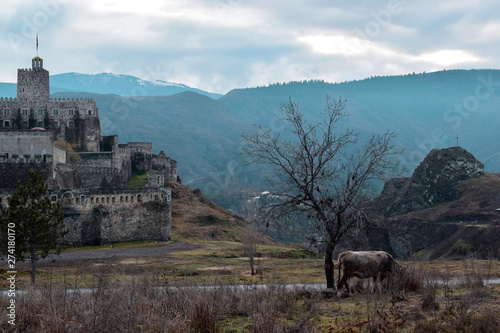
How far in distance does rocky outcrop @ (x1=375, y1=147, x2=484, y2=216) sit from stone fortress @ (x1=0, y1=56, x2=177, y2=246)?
202ft

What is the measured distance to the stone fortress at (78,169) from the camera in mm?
63375

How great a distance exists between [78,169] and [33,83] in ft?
77.7

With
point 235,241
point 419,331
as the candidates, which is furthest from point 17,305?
point 235,241

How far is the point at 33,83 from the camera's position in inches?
3548

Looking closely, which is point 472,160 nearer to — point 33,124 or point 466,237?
point 466,237

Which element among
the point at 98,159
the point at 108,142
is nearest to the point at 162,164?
the point at 108,142

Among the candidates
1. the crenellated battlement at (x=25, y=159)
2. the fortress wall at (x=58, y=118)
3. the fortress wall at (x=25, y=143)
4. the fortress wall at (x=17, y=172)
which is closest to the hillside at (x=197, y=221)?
the fortress wall at (x=58, y=118)

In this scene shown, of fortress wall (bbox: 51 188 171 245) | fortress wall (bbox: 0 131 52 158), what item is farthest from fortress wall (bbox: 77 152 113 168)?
fortress wall (bbox: 51 188 171 245)

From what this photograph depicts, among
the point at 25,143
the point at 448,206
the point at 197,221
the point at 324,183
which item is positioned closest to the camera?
the point at 324,183

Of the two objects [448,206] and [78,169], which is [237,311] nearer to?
[78,169]

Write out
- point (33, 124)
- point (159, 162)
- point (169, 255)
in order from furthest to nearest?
point (159, 162)
point (33, 124)
point (169, 255)

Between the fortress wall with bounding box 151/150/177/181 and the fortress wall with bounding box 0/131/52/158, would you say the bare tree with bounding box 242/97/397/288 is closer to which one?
the fortress wall with bounding box 0/131/52/158

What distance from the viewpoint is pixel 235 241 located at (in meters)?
81.3

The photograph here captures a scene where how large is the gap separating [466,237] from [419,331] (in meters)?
71.8
